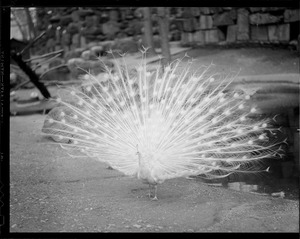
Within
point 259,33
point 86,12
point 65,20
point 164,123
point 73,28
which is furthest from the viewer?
point 86,12

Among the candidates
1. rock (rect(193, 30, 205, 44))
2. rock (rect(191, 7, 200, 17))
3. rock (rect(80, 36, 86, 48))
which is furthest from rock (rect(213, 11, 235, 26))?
rock (rect(80, 36, 86, 48))

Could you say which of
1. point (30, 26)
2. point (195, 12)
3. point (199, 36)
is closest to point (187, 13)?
point (195, 12)

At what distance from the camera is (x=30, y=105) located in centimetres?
380

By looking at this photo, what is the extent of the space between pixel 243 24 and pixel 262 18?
0.54ft

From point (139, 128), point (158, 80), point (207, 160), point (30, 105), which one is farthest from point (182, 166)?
point (30, 105)

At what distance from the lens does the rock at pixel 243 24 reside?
3.85 m

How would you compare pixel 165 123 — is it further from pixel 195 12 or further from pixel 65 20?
pixel 65 20

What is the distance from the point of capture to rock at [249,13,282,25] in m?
3.67

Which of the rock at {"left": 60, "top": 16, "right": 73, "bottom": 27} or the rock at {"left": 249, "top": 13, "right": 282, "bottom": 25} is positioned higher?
the rock at {"left": 60, "top": 16, "right": 73, "bottom": 27}

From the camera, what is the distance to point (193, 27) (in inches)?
167

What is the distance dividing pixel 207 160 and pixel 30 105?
1625mm

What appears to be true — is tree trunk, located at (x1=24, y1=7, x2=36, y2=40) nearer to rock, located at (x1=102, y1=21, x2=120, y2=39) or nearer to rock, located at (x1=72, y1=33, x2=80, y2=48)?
rock, located at (x1=72, y1=33, x2=80, y2=48)

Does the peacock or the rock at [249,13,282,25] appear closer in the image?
the peacock

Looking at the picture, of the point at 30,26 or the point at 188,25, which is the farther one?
the point at 188,25
